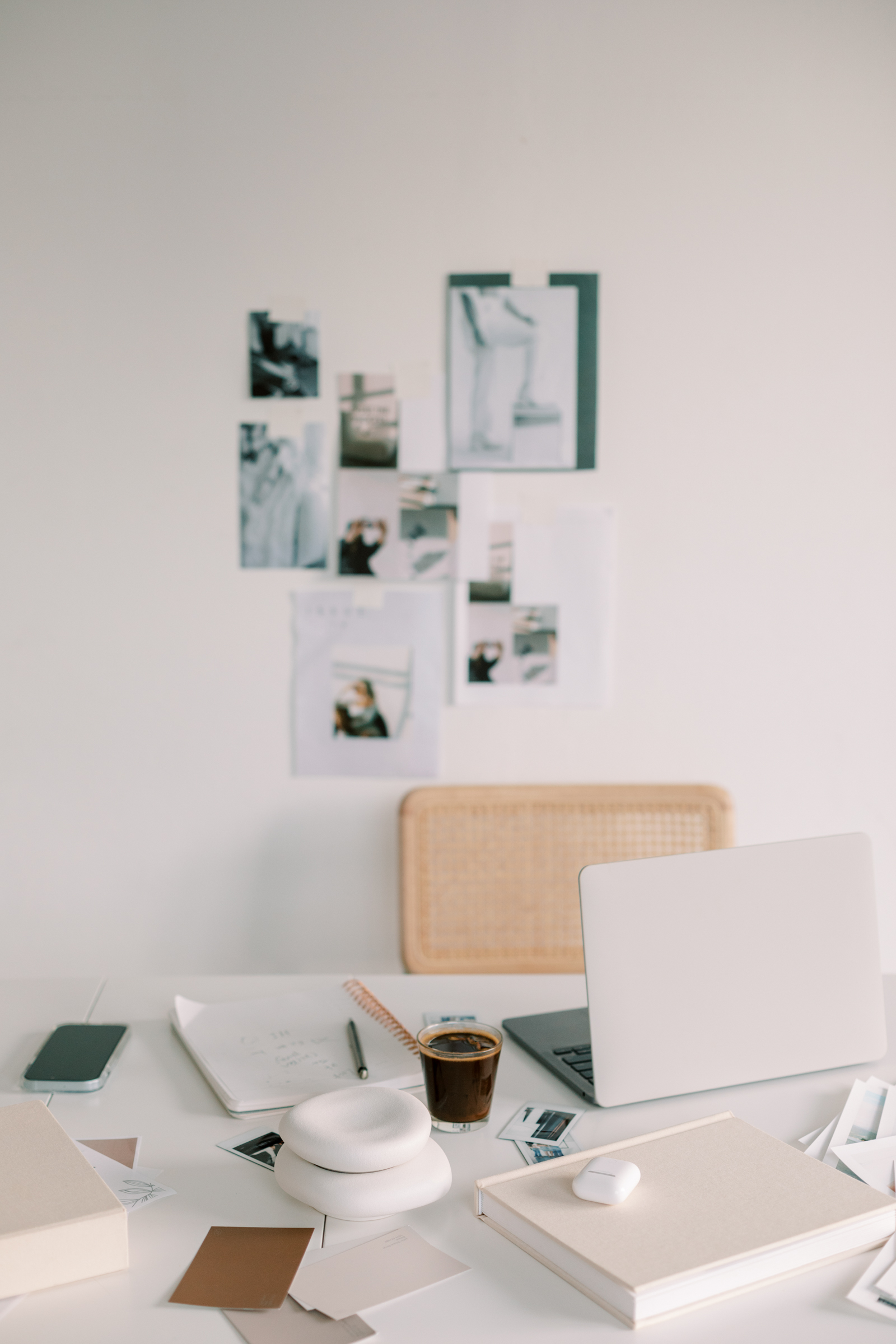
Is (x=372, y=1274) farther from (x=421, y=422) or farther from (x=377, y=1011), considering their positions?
(x=421, y=422)

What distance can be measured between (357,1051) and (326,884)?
1.09m

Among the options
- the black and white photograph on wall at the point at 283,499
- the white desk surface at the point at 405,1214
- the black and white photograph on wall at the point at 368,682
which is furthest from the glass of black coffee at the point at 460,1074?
the black and white photograph on wall at the point at 283,499

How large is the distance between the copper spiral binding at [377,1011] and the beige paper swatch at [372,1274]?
1.06 ft

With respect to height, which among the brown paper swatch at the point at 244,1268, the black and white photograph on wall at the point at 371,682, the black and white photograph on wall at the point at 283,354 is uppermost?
the black and white photograph on wall at the point at 283,354

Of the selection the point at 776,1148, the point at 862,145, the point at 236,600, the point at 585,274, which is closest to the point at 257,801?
the point at 236,600

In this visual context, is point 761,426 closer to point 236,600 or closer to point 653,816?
point 653,816

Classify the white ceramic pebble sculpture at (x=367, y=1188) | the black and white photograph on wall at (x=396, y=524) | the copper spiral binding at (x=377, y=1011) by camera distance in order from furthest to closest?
the black and white photograph on wall at (x=396, y=524) < the copper spiral binding at (x=377, y=1011) < the white ceramic pebble sculpture at (x=367, y=1188)

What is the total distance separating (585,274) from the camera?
207cm

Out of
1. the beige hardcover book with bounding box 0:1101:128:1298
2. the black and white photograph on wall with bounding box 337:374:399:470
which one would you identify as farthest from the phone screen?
the black and white photograph on wall with bounding box 337:374:399:470

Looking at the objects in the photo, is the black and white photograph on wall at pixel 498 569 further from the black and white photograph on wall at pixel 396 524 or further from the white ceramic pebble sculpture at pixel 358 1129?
the white ceramic pebble sculpture at pixel 358 1129

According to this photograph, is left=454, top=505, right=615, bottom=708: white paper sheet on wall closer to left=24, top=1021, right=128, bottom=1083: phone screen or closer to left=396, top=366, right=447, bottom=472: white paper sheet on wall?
left=396, top=366, right=447, bottom=472: white paper sheet on wall

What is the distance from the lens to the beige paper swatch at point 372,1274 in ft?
2.35

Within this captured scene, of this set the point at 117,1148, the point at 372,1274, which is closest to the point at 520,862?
the point at 117,1148

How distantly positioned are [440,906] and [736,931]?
1.03 meters
